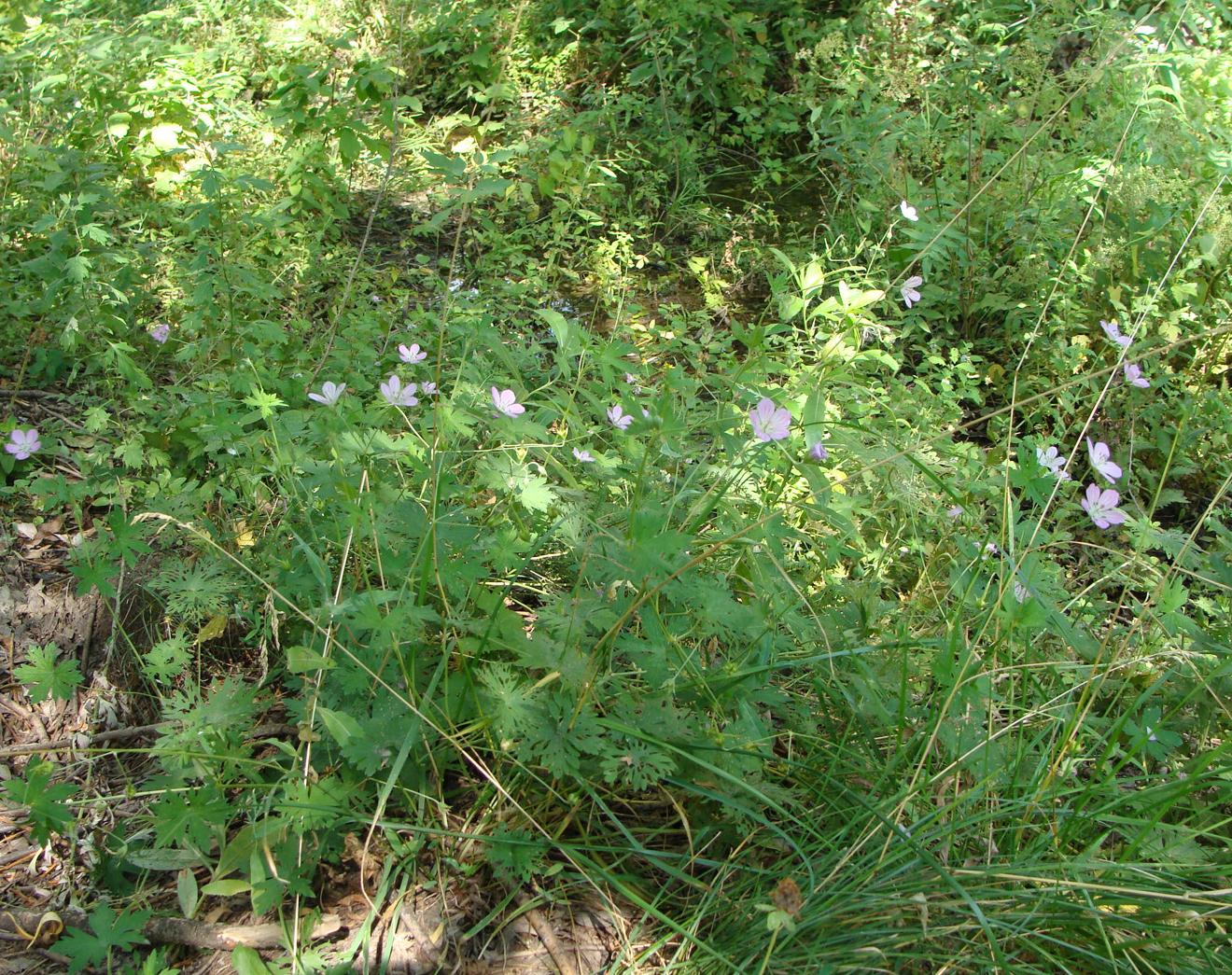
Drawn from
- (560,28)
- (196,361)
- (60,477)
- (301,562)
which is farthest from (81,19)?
(301,562)

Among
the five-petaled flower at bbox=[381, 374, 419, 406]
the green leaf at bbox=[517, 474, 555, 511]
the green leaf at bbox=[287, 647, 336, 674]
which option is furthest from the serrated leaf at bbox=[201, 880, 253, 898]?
the five-petaled flower at bbox=[381, 374, 419, 406]

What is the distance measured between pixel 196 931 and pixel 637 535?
3.26 ft

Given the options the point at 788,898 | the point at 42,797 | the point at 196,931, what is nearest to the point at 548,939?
the point at 788,898

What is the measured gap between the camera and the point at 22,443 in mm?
2537

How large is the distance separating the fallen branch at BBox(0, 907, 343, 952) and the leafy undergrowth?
1.1 inches

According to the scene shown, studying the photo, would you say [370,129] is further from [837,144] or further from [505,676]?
[505,676]

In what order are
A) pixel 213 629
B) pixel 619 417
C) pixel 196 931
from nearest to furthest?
1. pixel 196 931
2. pixel 213 629
3. pixel 619 417

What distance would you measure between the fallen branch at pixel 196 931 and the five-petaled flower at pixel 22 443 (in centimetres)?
124

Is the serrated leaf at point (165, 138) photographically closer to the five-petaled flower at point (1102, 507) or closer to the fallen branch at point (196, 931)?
the fallen branch at point (196, 931)

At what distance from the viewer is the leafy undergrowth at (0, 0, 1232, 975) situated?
1615mm

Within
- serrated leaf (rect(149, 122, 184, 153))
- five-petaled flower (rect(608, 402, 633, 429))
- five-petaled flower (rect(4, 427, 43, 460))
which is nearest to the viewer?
five-petaled flower (rect(608, 402, 633, 429))

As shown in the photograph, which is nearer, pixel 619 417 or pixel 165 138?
pixel 619 417

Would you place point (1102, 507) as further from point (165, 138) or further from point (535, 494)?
point (165, 138)

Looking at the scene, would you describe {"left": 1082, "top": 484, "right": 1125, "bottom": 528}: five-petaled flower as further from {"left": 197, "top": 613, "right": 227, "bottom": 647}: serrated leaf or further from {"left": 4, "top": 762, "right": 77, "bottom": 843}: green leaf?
{"left": 4, "top": 762, "right": 77, "bottom": 843}: green leaf
